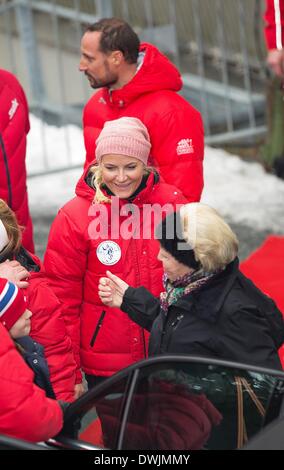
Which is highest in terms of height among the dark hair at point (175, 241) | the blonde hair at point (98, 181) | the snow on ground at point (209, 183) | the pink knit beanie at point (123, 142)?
the pink knit beanie at point (123, 142)

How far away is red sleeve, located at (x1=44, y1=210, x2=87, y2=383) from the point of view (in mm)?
3861

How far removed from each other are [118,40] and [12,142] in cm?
79

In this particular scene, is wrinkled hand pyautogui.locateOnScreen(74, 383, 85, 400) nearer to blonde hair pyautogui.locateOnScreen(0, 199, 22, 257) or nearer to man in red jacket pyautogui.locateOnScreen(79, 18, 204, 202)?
blonde hair pyautogui.locateOnScreen(0, 199, 22, 257)

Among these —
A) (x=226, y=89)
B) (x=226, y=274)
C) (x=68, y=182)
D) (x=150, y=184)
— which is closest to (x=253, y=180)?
(x=226, y=89)

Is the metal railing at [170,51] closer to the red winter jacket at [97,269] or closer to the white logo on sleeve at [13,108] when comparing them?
the white logo on sleeve at [13,108]

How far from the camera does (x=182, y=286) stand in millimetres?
3393

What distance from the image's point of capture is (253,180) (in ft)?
28.2

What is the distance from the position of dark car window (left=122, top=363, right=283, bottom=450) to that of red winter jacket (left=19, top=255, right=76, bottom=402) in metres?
0.75

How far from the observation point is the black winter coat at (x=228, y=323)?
3287 millimetres

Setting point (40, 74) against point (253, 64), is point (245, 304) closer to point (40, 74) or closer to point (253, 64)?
point (40, 74)

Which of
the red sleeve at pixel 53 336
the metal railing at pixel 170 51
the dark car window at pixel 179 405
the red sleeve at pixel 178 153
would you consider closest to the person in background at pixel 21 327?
the red sleeve at pixel 53 336

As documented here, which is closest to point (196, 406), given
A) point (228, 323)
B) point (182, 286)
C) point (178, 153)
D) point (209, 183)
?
point (228, 323)

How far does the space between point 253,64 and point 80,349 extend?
19.2 ft

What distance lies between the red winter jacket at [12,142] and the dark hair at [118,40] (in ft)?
1.86
